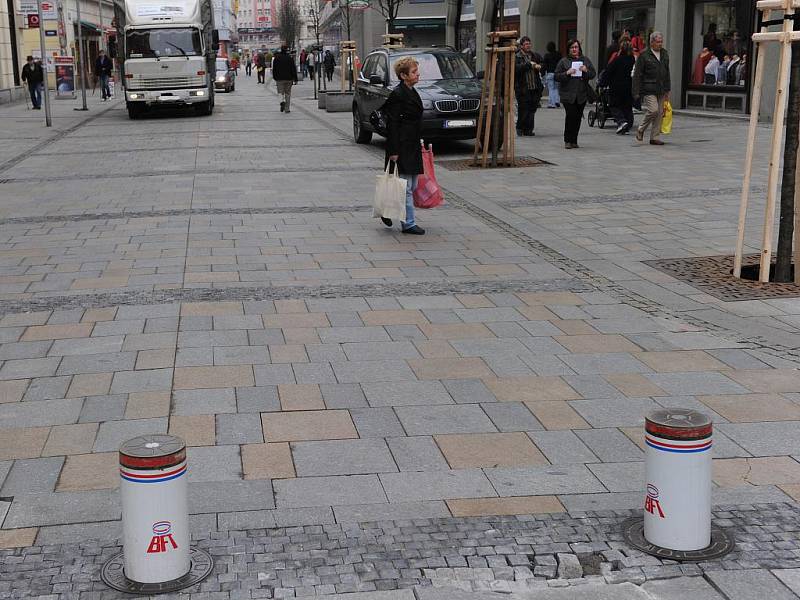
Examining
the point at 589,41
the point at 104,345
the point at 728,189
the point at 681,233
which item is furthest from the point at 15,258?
the point at 589,41

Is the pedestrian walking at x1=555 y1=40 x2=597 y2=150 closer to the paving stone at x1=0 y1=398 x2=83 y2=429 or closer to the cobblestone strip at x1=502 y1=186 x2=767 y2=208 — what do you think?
the cobblestone strip at x1=502 y1=186 x2=767 y2=208

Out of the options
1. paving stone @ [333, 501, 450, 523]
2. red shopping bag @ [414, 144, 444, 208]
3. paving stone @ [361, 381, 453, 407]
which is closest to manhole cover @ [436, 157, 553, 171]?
red shopping bag @ [414, 144, 444, 208]

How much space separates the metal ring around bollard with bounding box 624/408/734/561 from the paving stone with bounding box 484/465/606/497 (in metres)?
0.58

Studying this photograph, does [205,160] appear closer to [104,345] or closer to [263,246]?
[263,246]

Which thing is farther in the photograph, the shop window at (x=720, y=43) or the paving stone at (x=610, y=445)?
the shop window at (x=720, y=43)

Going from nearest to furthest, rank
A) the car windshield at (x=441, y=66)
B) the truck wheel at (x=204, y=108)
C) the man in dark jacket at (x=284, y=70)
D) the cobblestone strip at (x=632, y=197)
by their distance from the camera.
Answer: the cobblestone strip at (x=632, y=197)
the car windshield at (x=441, y=66)
the truck wheel at (x=204, y=108)
the man in dark jacket at (x=284, y=70)

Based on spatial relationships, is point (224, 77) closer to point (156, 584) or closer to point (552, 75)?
point (552, 75)

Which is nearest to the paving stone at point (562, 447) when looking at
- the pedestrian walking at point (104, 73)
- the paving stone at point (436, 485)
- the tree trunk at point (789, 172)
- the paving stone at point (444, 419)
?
the paving stone at point (444, 419)

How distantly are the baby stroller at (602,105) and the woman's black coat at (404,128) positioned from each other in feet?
37.4

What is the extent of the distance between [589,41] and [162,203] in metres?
19.0

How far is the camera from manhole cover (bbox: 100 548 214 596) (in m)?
3.43

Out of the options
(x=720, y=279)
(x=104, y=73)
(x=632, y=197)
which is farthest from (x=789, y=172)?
(x=104, y=73)

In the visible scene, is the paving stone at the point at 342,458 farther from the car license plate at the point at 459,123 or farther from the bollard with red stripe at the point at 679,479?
the car license plate at the point at 459,123

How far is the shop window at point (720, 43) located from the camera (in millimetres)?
22219
